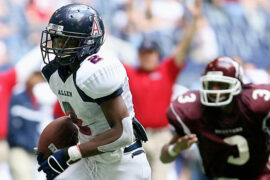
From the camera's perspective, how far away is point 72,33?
130 inches

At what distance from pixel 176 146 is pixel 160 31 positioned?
419 centimetres

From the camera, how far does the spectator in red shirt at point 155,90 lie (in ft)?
19.6

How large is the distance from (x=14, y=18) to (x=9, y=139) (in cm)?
250

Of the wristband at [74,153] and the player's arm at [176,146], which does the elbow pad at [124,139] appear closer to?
the wristband at [74,153]

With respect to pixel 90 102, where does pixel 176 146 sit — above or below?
below

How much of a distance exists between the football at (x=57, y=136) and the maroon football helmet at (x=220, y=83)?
3.19 ft

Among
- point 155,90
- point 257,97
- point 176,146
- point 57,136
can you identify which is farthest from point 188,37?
point 57,136

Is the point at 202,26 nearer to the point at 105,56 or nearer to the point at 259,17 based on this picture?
the point at 259,17

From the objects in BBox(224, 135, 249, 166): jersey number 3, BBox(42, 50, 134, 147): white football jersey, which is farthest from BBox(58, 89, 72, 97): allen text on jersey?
BBox(224, 135, 249, 166): jersey number 3

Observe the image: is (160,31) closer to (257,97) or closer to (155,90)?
(155,90)

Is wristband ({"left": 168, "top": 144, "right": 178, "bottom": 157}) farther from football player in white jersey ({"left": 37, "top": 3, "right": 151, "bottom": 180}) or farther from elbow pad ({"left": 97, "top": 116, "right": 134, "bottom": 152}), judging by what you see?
elbow pad ({"left": 97, "top": 116, "right": 134, "bottom": 152})

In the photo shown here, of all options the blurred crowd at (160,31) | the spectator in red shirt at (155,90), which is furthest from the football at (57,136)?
the blurred crowd at (160,31)

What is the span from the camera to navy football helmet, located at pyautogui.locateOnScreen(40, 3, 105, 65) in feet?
10.8

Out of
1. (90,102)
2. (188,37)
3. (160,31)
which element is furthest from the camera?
(160,31)
